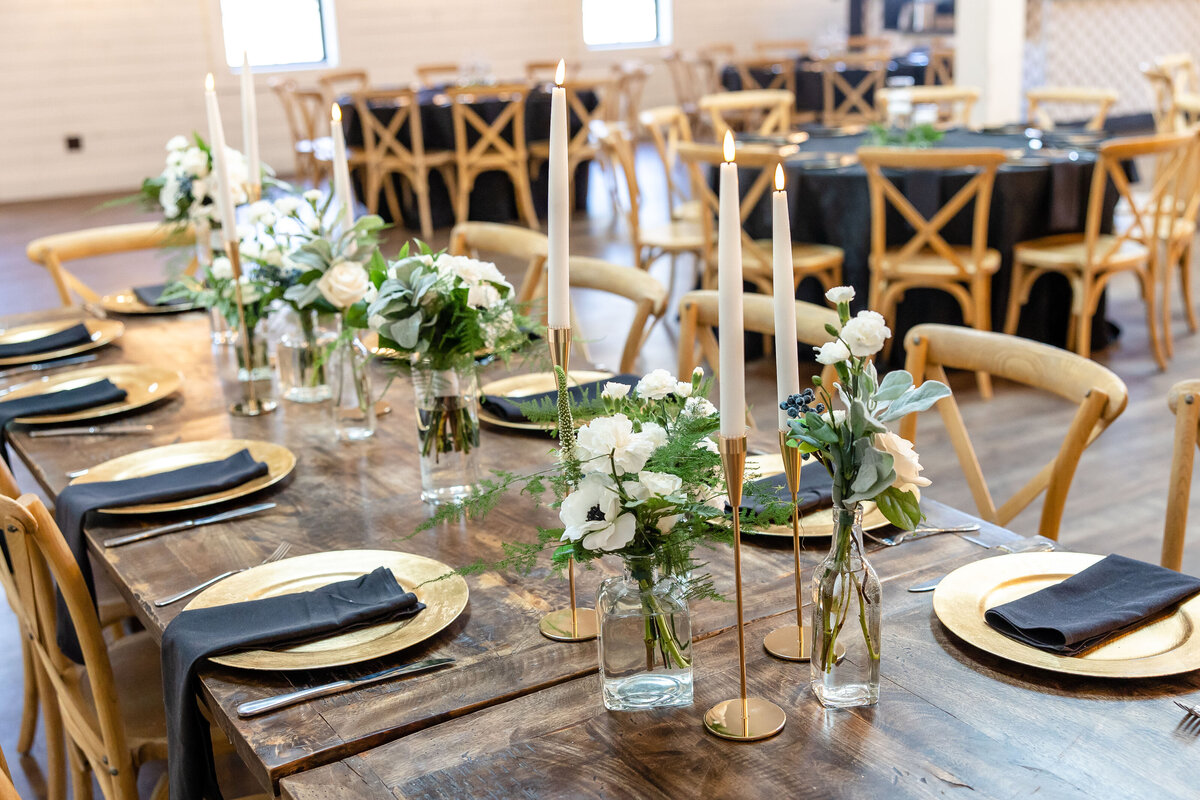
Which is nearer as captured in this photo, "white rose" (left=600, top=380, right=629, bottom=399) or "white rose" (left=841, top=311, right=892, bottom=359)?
"white rose" (left=841, top=311, right=892, bottom=359)

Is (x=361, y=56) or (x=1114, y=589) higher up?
(x=361, y=56)

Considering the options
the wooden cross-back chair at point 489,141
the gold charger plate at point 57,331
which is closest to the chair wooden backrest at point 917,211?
the gold charger plate at point 57,331

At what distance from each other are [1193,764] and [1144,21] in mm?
9758

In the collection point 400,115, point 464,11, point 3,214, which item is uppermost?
point 464,11

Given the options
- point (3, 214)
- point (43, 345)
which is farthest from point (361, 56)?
point (43, 345)

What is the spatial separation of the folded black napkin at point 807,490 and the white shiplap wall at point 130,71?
866cm

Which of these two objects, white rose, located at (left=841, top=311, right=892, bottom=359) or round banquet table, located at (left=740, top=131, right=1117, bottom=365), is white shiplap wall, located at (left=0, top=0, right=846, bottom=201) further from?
white rose, located at (left=841, top=311, right=892, bottom=359)

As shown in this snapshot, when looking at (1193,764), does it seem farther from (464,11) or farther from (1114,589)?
(464,11)

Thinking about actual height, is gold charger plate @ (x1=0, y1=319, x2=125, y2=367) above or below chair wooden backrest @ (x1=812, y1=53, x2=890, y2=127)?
below

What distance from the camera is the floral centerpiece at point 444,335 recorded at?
160cm

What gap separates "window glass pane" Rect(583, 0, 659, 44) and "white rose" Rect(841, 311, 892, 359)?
1216cm

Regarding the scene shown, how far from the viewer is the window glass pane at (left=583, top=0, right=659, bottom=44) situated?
12727mm

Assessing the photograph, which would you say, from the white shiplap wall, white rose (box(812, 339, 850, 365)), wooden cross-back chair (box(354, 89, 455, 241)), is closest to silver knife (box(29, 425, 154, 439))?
white rose (box(812, 339, 850, 365))

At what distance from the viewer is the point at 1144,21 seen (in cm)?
944
